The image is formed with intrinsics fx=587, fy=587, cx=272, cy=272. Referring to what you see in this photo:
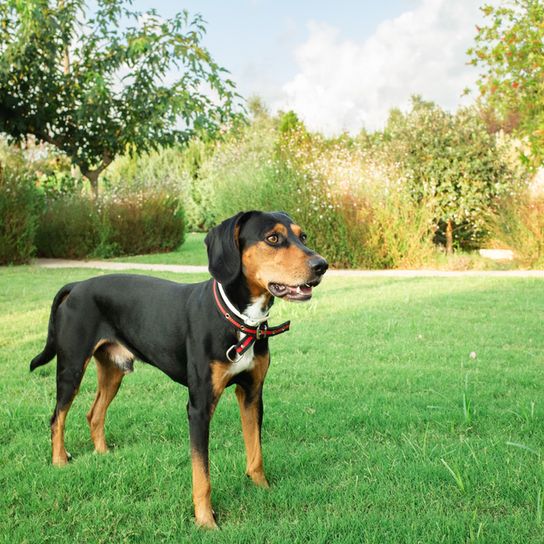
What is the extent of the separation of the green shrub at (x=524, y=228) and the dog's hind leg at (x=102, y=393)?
10.6m

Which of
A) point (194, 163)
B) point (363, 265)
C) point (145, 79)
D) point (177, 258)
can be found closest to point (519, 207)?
point (363, 265)

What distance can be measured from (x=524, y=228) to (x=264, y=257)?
10749mm

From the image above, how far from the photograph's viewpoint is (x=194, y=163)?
29.4m

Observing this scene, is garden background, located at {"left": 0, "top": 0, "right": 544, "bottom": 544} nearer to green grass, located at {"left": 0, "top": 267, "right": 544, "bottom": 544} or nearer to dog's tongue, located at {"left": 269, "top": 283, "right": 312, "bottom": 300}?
green grass, located at {"left": 0, "top": 267, "right": 544, "bottom": 544}

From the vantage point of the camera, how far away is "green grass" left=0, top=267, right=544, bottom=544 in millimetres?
2611

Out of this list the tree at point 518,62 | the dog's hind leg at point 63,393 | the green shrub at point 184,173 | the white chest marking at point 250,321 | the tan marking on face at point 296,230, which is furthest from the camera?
the green shrub at point 184,173

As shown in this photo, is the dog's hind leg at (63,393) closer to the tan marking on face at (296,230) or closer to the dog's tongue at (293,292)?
the dog's tongue at (293,292)

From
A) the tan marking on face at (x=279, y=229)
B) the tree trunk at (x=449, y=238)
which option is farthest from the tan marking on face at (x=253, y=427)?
the tree trunk at (x=449, y=238)

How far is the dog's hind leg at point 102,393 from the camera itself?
3500 mm

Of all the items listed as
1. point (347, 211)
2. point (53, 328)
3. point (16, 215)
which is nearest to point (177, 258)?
point (16, 215)

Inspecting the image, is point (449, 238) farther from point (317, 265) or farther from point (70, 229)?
point (317, 265)

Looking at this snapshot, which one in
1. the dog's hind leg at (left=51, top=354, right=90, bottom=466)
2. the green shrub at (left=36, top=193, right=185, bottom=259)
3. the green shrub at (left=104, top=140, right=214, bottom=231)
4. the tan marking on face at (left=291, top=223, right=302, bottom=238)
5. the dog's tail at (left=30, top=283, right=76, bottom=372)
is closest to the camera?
the tan marking on face at (left=291, top=223, right=302, bottom=238)

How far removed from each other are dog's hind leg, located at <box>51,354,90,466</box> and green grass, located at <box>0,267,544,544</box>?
9 centimetres

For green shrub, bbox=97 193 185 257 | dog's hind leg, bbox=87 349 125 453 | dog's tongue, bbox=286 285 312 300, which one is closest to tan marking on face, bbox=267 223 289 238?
dog's tongue, bbox=286 285 312 300
